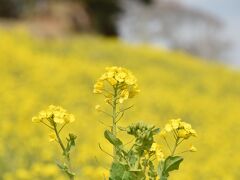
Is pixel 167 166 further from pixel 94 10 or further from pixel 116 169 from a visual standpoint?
pixel 94 10

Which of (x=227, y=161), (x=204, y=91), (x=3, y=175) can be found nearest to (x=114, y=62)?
(x=204, y=91)

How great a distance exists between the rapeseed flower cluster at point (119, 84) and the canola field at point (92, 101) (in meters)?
0.17

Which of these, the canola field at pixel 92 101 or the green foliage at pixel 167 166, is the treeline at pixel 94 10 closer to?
the canola field at pixel 92 101

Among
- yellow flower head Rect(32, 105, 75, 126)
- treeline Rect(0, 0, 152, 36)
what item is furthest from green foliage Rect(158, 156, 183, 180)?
treeline Rect(0, 0, 152, 36)

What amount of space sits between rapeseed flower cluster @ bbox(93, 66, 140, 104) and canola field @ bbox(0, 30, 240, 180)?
0.17m

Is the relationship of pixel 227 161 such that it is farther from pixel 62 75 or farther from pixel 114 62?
pixel 114 62

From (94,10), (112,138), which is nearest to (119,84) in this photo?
(112,138)

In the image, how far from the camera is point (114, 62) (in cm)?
1534

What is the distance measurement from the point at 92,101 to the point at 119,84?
870 cm

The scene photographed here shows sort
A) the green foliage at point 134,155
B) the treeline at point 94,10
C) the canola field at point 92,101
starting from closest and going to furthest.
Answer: the green foliage at point 134,155, the canola field at point 92,101, the treeline at point 94,10

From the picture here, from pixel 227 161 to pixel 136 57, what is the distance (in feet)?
31.4

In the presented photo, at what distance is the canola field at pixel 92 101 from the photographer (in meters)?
5.74

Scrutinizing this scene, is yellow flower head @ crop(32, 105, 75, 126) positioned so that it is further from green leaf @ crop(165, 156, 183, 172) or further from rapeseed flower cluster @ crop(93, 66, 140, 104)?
green leaf @ crop(165, 156, 183, 172)

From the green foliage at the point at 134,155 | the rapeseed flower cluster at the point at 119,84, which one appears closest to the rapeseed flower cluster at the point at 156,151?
the green foliage at the point at 134,155
